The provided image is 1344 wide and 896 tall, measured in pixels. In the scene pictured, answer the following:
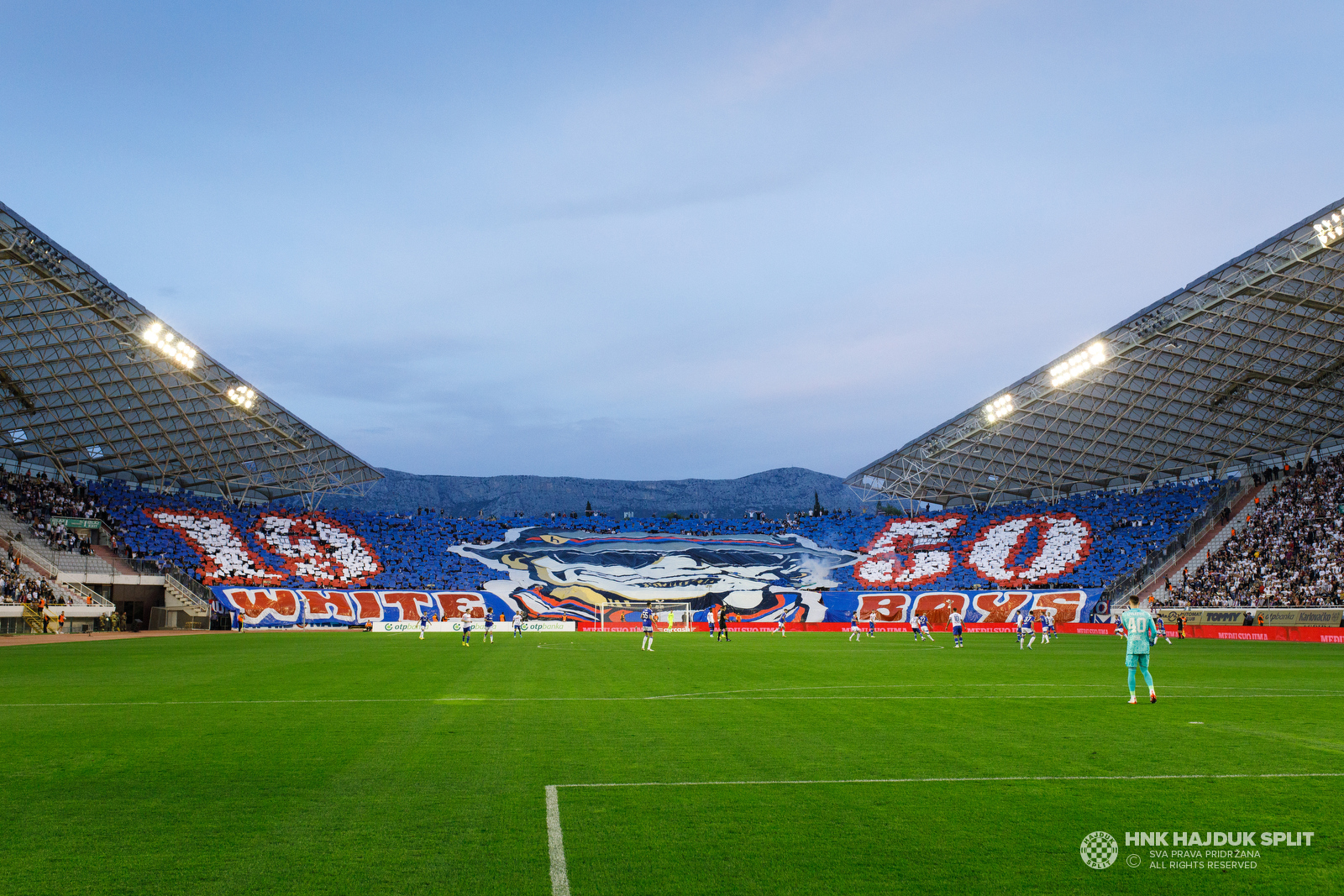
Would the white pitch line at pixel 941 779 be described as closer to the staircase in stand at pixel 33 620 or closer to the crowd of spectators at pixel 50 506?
the staircase in stand at pixel 33 620

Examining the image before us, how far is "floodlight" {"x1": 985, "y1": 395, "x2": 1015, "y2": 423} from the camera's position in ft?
196

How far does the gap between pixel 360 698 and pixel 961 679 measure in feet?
42.9

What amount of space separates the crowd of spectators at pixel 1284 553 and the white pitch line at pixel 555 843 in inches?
2010

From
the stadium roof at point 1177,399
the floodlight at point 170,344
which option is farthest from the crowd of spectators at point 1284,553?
the floodlight at point 170,344

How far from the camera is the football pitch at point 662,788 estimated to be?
19.5ft

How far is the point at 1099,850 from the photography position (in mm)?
6445

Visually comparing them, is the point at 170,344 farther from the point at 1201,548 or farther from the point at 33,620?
the point at 1201,548

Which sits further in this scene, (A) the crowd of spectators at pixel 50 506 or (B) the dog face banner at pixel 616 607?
(B) the dog face banner at pixel 616 607

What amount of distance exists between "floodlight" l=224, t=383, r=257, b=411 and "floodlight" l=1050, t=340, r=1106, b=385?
50.7 meters

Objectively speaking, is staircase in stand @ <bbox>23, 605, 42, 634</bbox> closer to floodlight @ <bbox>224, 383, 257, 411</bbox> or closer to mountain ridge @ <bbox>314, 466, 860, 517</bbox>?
floodlight @ <bbox>224, 383, 257, 411</bbox>

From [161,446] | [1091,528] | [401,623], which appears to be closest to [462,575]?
[401,623]

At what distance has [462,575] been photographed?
70.6 metres

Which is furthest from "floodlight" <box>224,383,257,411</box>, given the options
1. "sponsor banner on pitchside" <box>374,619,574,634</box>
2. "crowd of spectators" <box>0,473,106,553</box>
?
"sponsor banner on pitchside" <box>374,619,574,634</box>

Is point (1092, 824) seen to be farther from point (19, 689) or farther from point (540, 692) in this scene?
point (19, 689)
